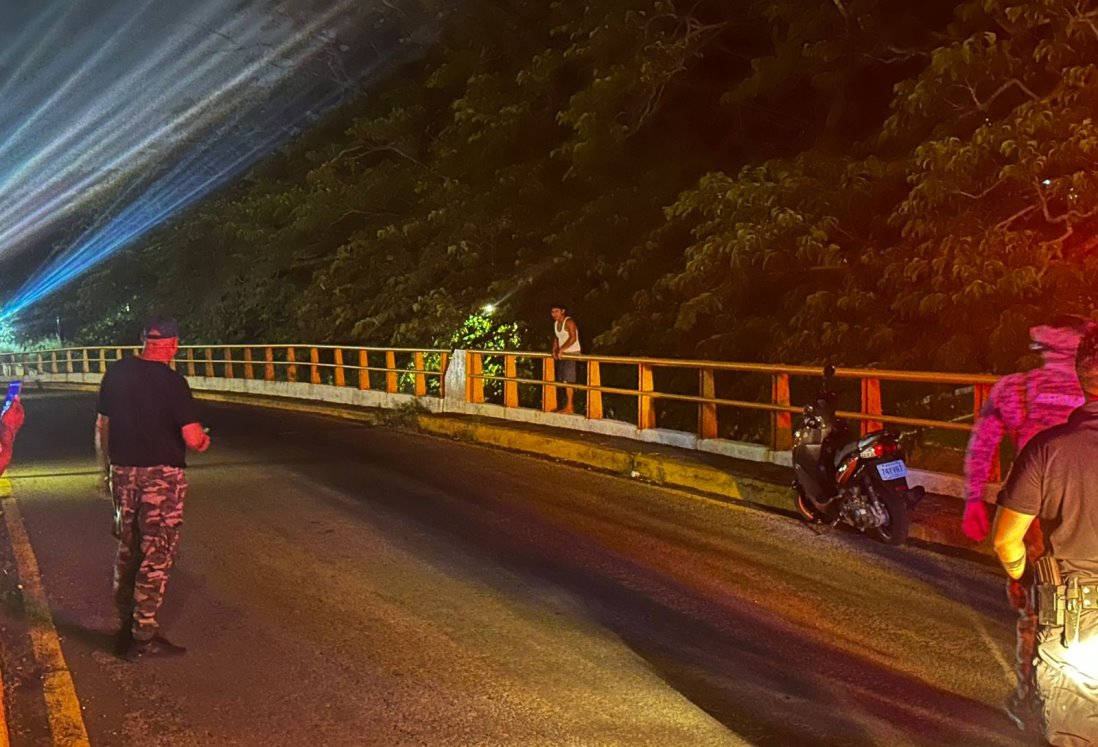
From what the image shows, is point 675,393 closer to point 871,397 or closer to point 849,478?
point 871,397

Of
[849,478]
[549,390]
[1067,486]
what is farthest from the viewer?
[549,390]

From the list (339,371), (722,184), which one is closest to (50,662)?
(722,184)

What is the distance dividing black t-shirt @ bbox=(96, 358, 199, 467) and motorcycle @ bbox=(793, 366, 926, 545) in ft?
15.8

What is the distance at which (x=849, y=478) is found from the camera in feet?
27.6

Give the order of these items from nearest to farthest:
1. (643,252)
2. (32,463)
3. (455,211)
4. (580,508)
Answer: (580,508) < (32,463) < (643,252) < (455,211)

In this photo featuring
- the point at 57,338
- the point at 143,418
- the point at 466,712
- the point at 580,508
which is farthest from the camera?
the point at 57,338

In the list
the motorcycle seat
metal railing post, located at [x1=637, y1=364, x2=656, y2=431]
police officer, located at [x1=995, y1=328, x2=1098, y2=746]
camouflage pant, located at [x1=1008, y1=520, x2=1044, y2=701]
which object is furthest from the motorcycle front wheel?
metal railing post, located at [x1=637, y1=364, x2=656, y2=431]

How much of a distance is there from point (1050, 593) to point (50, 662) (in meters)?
4.93

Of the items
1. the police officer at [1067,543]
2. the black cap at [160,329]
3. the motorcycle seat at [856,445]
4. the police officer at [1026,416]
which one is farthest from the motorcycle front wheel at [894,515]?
the black cap at [160,329]

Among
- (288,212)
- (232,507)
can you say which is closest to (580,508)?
(232,507)

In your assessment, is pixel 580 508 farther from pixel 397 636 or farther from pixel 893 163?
pixel 893 163

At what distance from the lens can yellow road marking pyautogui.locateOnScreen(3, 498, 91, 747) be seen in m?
4.93

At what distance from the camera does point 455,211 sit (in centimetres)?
2438

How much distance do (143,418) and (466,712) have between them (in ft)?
7.65
